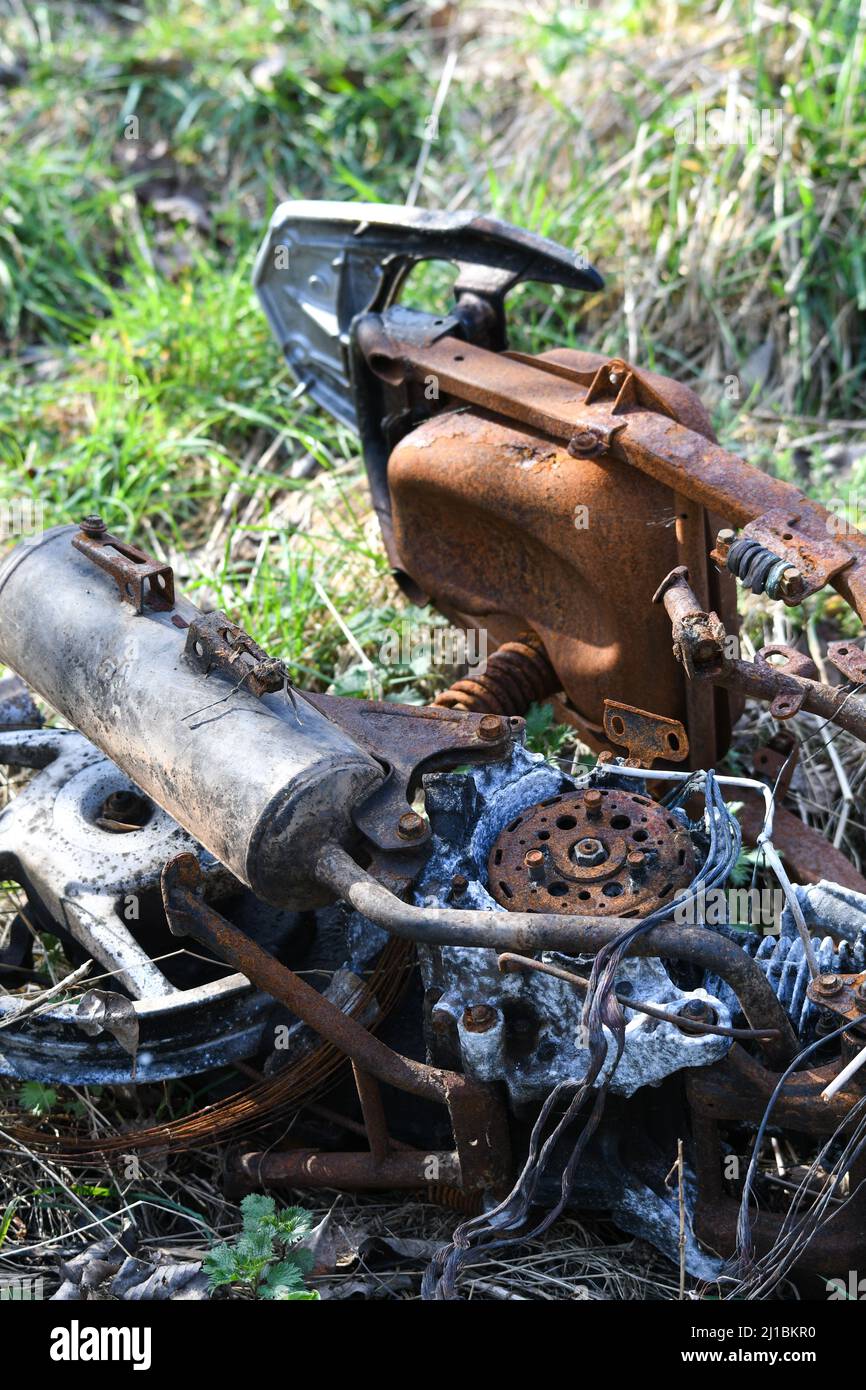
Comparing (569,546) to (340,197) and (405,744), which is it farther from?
(340,197)

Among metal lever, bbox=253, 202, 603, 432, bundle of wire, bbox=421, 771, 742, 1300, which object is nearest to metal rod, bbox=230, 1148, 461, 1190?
bundle of wire, bbox=421, 771, 742, 1300

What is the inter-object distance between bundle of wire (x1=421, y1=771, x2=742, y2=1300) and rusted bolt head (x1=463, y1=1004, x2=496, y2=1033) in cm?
15

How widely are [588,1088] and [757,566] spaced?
0.97 metres

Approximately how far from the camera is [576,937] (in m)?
2.20

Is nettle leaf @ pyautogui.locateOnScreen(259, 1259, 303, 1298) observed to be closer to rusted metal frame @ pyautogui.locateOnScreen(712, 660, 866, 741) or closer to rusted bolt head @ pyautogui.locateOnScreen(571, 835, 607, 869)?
rusted bolt head @ pyautogui.locateOnScreen(571, 835, 607, 869)

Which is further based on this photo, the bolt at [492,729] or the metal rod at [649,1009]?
the bolt at [492,729]

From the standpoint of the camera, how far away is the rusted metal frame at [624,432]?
2658 mm

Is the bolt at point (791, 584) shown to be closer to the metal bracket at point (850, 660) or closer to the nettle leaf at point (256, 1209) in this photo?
the metal bracket at point (850, 660)

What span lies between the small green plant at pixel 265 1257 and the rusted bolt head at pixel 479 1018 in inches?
21.5

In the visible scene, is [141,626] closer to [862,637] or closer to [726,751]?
[726,751]

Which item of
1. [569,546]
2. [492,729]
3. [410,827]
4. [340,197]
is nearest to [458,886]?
[410,827]

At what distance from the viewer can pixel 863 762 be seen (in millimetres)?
3551

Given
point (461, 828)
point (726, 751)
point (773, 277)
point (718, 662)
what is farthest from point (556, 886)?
point (773, 277)

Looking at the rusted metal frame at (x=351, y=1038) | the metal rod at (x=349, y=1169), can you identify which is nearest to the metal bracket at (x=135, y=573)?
the rusted metal frame at (x=351, y=1038)
